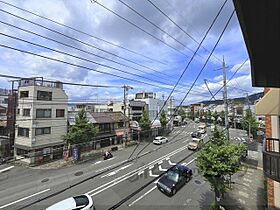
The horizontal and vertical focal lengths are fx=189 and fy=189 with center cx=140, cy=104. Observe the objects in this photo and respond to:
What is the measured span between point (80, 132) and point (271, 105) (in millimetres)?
20398

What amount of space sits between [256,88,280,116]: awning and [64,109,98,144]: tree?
19859 millimetres

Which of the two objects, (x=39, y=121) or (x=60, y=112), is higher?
(x=60, y=112)

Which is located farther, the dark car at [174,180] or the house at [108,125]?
the house at [108,125]

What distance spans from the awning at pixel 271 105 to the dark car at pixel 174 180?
859cm

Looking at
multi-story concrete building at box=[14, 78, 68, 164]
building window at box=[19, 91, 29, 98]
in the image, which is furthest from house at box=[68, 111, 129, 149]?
building window at box=[19, 91, 29, 98]

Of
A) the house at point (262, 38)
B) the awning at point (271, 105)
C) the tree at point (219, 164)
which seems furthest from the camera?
the tree at point (219, 164)

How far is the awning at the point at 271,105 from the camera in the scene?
326 inches

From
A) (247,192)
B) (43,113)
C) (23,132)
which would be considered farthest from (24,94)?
(247,192)

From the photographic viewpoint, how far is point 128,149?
1215 inches

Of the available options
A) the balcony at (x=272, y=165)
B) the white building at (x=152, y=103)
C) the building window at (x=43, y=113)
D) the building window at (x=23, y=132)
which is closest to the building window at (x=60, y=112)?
the building window at (x=43, y=113)

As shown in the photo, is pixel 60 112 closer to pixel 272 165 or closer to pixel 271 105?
pixel 271 105

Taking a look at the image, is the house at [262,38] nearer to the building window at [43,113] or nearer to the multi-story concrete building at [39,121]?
the multi-story concrete building at [39,121]

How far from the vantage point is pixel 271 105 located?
848 cm

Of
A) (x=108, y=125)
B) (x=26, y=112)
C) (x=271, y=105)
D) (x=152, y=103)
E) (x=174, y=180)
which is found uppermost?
(x=152, y=103)
